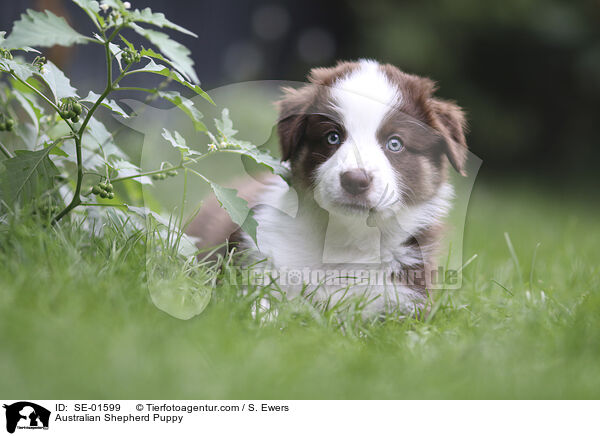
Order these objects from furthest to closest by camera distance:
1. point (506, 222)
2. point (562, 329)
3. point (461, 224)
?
point (506, 222)
point (461, 224)
point (562, 329)

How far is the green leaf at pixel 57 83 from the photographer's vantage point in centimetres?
222

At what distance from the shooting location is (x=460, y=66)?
20.2 feet

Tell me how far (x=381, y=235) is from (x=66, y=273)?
4.06ft

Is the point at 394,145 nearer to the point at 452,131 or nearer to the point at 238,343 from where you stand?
the point at 452,131

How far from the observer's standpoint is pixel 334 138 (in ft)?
7.95

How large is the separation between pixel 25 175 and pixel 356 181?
1.18m

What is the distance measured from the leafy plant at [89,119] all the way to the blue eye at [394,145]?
431mm

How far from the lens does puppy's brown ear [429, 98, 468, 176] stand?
258 centimetres

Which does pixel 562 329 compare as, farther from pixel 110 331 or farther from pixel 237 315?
pixel 110 331

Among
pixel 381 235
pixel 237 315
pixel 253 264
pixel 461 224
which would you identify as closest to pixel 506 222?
pixel 461 224

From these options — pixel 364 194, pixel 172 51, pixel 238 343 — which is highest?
pixel 172 51

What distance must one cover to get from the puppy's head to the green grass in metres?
0.47

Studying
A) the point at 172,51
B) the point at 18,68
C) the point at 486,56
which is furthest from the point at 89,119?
the point at 486,56
